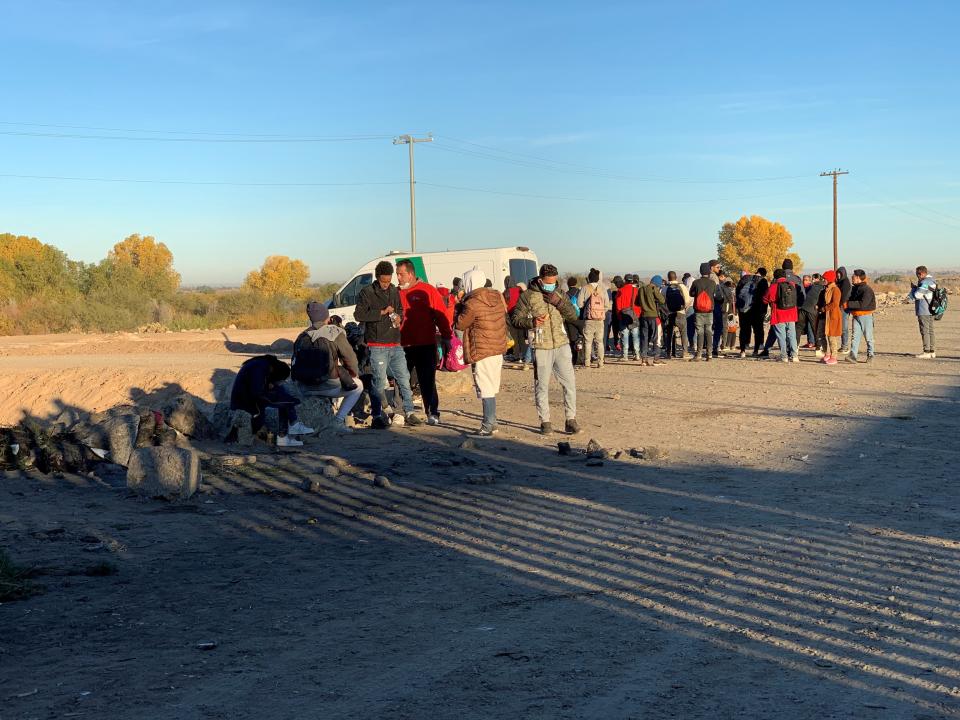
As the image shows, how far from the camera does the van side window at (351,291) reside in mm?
25844

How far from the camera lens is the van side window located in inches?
1017

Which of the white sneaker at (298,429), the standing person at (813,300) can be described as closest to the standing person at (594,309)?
the standing person at (813,300)

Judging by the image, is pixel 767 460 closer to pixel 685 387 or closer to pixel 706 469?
pixel 706 469

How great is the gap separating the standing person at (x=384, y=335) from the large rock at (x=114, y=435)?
9.56 ft

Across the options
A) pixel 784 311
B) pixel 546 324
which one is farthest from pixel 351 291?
pixel 546 324

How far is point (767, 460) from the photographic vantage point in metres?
10.3

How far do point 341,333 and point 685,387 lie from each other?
657 centimetres

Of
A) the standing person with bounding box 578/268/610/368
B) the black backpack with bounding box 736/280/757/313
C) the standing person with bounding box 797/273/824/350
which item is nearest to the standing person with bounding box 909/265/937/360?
the standing person with bounding box 797/273/824/350

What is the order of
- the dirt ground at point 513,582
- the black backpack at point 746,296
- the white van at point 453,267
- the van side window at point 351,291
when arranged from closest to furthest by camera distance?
the dirt ground at point 513,582 → the black backpack at point 746,296 → the white van at point 453,267 → the van side window at point 351,291

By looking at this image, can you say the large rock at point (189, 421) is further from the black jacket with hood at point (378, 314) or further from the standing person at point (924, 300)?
the standing person at point (924, 300)

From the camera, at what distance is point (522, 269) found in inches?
972

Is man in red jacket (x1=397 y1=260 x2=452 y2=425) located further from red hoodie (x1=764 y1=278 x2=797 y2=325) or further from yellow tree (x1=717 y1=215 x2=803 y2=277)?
yellow tree (x1=717 y1=215 x2=803 y2=277)

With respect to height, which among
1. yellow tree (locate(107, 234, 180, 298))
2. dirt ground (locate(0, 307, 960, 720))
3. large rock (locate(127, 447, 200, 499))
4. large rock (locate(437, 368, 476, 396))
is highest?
yellow tree (locate(107, 234, 180, 298))

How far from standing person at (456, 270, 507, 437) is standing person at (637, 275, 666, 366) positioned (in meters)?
8.56
